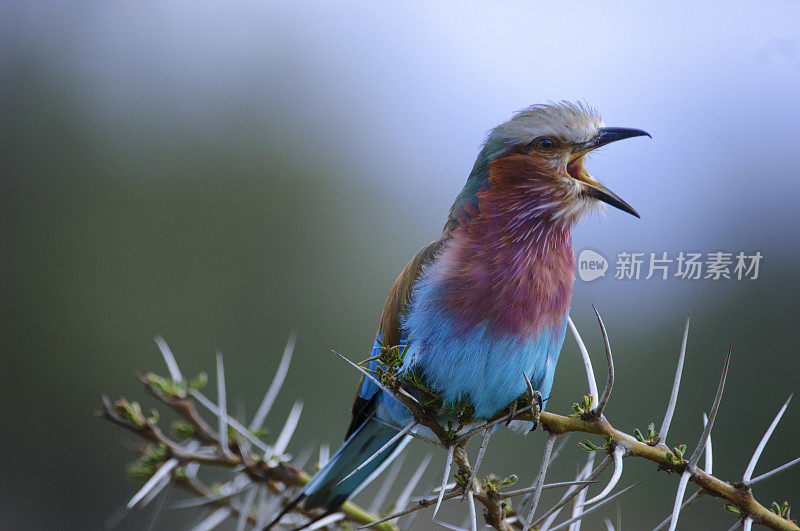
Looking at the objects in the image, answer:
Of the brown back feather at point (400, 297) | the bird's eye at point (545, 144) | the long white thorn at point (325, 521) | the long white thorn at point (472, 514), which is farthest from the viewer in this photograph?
the brown back feather at point (400, 297)

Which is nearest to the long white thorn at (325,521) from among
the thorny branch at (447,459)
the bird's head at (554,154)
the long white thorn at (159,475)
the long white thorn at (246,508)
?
the thorny branch at (447,459)

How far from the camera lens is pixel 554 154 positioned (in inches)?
53.6

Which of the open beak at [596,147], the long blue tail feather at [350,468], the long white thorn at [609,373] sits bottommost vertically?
the long blue tail feather at [350,468]

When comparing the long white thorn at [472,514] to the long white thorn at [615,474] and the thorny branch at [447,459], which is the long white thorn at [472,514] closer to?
the thorny branch at [447,459]

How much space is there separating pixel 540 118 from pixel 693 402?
1.28m

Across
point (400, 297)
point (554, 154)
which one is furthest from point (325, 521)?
point (554, 154)

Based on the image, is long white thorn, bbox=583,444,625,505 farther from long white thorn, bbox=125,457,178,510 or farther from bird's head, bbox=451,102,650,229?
long white thorn, bbox=125,457,178,510

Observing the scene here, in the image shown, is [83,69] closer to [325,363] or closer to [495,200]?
[325,363]

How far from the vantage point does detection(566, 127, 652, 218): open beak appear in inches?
49.8

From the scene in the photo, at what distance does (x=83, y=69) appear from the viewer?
3930mm

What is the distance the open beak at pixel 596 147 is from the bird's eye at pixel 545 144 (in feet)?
0.14

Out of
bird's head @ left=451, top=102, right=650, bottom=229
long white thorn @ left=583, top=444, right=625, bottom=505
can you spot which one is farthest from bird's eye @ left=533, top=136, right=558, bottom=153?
long white thorn @ left=583, top=444, right=625, bottom=505

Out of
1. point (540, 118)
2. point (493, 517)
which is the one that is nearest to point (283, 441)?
point (493, 517)

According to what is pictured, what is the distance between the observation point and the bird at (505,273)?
1.37 m
